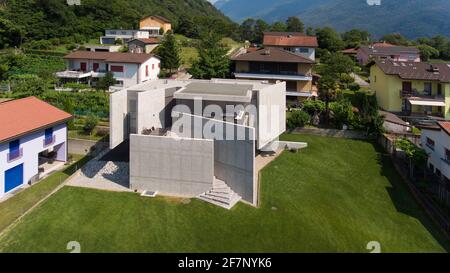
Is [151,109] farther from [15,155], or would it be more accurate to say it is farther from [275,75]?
[275,75]

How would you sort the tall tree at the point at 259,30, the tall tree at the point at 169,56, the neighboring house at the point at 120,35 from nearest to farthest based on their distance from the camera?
the tall tree at the point at 169,56, the neighboring house at the point at 120,35, the tall tree at the point at 259,30

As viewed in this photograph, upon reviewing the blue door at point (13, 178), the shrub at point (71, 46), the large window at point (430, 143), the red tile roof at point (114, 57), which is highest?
the shrub at point (71, 46)

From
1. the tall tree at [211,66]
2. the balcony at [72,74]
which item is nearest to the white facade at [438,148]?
the tall tree at [211,66]

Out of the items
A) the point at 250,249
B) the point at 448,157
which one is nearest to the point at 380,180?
the point at 448,157

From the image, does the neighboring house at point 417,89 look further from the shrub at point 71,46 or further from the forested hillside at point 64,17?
the forested hillside at point 64,17

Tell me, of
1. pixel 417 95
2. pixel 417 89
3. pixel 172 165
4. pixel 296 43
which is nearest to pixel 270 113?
pixel 172 165

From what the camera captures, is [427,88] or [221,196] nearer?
[221,196]

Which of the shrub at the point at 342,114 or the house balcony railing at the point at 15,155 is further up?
the shrub at the point at 342,114
